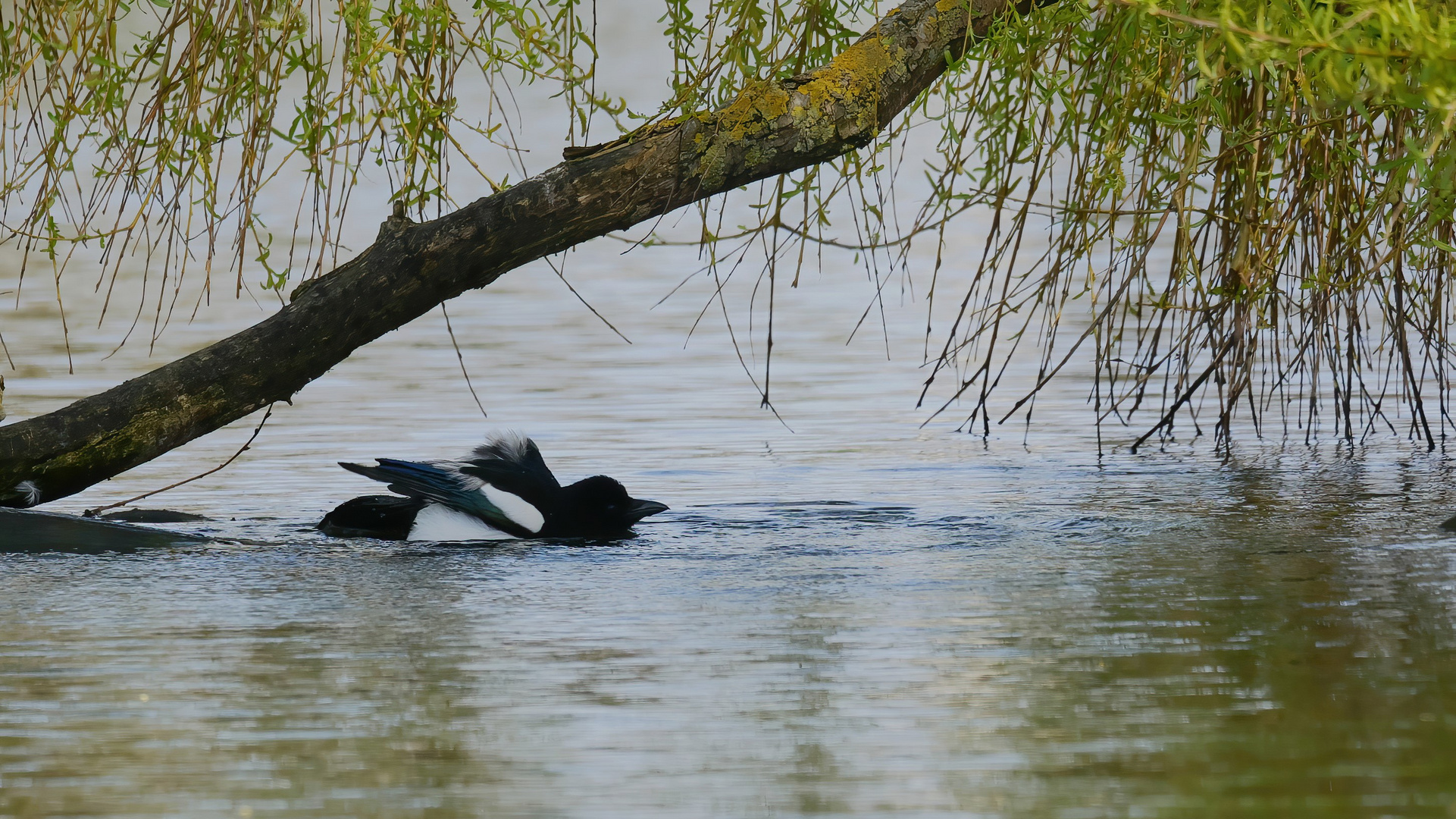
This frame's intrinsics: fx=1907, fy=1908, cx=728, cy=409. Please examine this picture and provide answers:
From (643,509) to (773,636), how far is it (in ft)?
5.16

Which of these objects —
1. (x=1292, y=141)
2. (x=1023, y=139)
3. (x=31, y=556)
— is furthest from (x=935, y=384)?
(x=31, y=556)

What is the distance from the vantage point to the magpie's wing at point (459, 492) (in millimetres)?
5258

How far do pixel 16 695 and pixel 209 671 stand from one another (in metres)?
0.34

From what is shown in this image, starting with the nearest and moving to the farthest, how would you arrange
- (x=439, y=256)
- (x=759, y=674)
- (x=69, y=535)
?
(x=759, y=674) → (x=69, y=535) → (x=439, y=256)

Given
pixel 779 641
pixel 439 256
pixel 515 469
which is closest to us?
pixel 779 641

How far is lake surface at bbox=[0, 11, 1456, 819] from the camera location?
9.10 feet

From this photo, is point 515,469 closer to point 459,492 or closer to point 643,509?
point 459,492

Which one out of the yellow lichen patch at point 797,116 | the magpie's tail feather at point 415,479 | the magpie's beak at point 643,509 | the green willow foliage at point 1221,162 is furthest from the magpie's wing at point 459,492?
the green willow foliage at point 1221,162

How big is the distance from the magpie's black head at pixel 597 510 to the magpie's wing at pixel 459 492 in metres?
0.09

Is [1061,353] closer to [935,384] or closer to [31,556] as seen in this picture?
[935,384]

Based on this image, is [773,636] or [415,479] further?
[415,479]

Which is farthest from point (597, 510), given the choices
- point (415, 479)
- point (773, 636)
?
point (773, 636)

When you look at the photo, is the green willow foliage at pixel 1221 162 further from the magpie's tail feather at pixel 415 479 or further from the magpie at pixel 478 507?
the magpie's tail feather at pixel 415 479

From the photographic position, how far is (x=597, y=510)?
5.24 m
